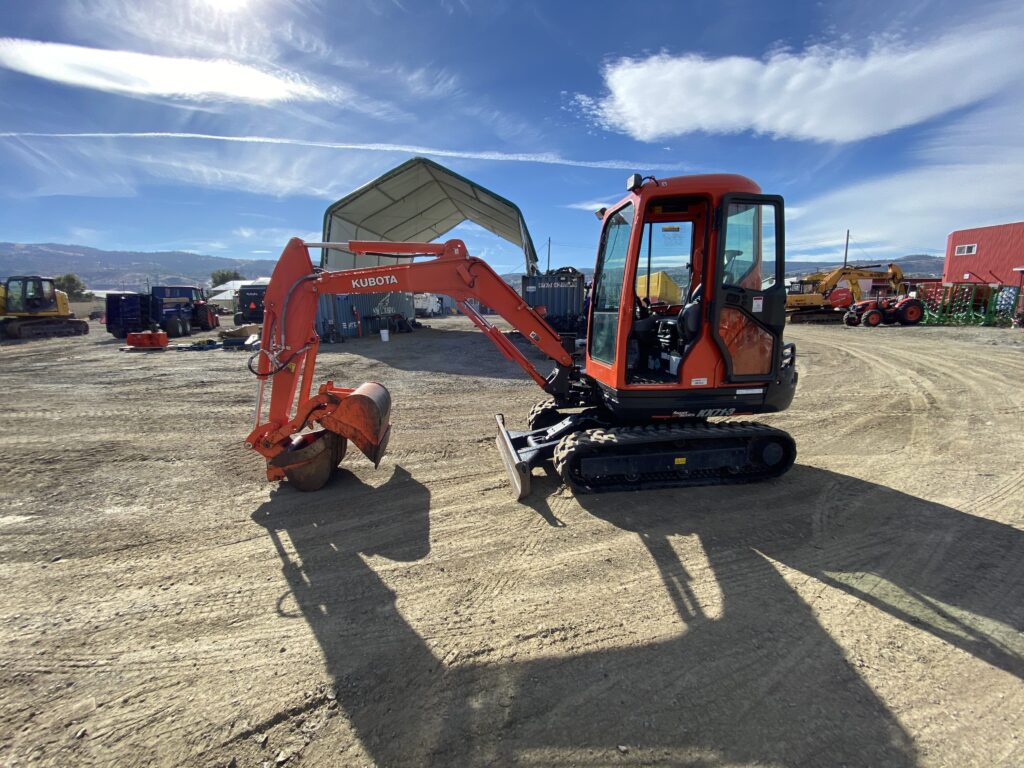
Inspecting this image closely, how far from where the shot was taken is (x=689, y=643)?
9.21 ft

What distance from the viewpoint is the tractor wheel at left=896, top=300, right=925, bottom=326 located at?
22891mm

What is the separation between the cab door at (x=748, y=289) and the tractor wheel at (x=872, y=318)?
2402 centimetres

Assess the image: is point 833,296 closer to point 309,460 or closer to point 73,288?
point 309,460

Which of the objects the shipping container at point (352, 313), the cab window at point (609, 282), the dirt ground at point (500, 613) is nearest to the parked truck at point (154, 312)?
the shipping container at point (352, 313)

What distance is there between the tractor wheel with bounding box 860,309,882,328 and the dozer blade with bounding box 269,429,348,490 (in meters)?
27.0

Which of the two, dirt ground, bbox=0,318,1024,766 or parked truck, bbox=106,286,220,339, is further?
parked truck, bbox=106,286,220,339

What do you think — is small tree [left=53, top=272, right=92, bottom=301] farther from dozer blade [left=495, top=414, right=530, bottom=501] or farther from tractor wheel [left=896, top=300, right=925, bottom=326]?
tractor wheel [left=896, top=300, right=925, bottom=326]

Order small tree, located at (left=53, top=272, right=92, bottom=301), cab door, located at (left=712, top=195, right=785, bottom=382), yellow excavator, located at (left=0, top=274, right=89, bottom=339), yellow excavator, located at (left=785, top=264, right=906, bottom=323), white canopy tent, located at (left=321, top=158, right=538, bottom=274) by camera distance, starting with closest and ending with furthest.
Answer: cab door, located at (left=712, top=195, right=785, bottom=382), white canopy tent, located at (left=321, top=158, right=538, bottom=274), yellow excavator, located at (left=0, top=274, right=89, bottom=339), yellow excavator, located at (left=785, top=264, right=906, bottom=323), small tree, located at (left=53, top=272, right=92, bottom=301)

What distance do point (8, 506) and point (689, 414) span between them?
22.3 ft

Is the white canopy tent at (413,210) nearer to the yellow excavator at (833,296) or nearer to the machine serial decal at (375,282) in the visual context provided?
the machine serial decal at (375,282)

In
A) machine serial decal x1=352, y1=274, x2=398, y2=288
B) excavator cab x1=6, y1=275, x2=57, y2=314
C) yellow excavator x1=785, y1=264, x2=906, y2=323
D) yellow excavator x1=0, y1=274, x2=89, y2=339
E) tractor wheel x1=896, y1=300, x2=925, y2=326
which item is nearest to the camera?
machine serial decal x1=352, y1=274, x2=398, y2=288

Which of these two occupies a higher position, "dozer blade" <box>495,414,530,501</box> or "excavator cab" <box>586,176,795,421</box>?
"excavator cab" <box>586,176,795,421</box>

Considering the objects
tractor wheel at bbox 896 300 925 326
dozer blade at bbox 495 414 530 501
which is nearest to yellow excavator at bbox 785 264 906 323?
tractor wheel at bbox 896 300 925 326

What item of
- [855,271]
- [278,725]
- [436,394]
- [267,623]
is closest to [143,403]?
[436,394]
